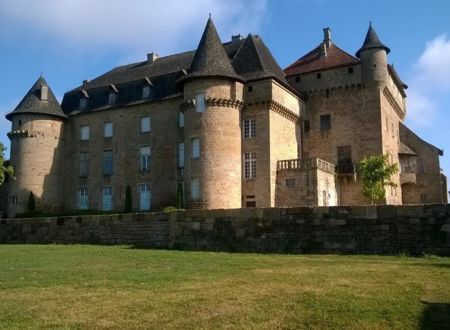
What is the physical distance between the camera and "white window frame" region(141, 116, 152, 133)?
39.9 meters

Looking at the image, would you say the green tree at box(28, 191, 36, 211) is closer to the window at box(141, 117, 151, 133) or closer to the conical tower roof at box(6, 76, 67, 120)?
the conical tower roof at box(6, 76, 67, 120)

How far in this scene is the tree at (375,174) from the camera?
32750 millimetres

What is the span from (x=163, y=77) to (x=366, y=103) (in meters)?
16.0

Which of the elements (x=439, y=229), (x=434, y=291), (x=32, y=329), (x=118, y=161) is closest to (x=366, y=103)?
(x=118, y=161)

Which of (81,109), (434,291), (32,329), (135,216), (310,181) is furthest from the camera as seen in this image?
(81,109)

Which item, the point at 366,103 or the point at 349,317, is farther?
the point at 366,103

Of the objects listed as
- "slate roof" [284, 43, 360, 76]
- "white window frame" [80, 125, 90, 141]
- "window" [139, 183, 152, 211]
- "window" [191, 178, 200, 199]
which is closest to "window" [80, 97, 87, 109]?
"white window frame" [80, 125, 90, 141]

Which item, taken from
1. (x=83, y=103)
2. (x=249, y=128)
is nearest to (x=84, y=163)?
(x=83, y=103)

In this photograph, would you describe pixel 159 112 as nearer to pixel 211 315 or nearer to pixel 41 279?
pixel 41 279

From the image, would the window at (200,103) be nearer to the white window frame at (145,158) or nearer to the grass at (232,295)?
the white window frame at (145,158)

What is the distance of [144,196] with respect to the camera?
39.5 metres

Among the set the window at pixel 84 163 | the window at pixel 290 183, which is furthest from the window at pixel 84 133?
the window at pixel 290 183

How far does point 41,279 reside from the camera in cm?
1052

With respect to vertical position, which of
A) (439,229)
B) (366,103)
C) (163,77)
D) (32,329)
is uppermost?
(163,77)
